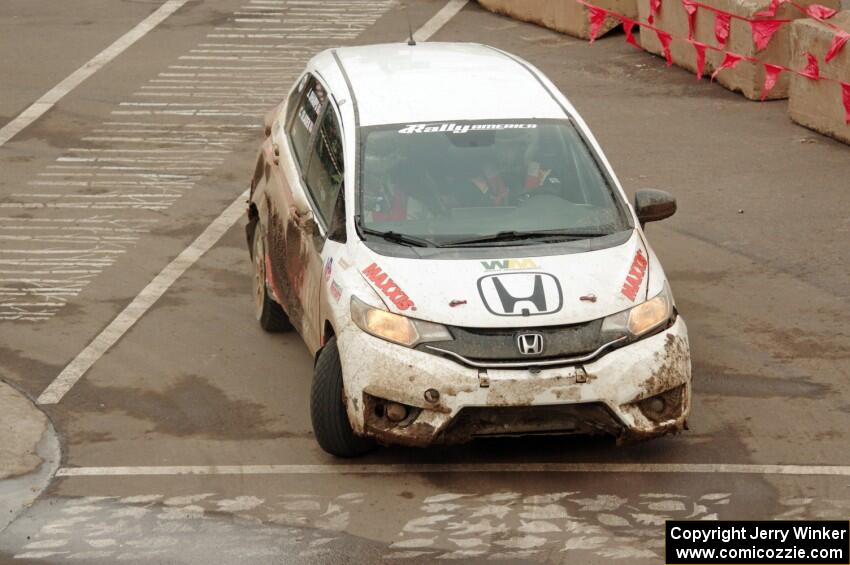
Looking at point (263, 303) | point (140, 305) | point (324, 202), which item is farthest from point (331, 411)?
point (140, 305)

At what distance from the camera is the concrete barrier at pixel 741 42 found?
16.5 m

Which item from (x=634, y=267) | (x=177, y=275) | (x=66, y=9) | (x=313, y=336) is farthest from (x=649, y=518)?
(x=66, y=9)

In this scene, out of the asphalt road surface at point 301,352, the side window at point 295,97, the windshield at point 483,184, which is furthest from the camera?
the side window at point 295,97

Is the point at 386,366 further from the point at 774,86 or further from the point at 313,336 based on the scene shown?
the point at 774,86

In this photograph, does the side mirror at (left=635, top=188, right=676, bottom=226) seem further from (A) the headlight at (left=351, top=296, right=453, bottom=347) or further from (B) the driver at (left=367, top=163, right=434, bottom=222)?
(A) the headlight at (left=351, top=296, right=453, bottom=347)

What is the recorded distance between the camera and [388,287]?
28.2 feet

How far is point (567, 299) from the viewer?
8438 mm

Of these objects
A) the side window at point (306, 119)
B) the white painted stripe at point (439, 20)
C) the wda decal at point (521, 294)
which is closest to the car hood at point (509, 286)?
the wda decal at point (521, 294)

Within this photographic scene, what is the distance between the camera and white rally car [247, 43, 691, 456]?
8.27 meters

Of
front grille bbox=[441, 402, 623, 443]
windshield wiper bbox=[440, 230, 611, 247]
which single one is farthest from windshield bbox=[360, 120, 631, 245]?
front grille bbox=[441, 402, 623, 443]

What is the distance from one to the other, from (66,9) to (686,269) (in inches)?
494

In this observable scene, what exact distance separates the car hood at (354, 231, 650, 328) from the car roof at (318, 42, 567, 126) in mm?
1200

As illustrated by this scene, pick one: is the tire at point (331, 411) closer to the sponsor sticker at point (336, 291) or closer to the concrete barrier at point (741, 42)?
the sponsor sticker at point (336, 291)

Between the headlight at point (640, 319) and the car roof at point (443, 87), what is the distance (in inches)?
64.8
